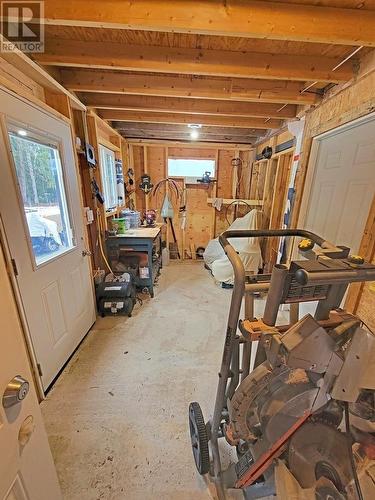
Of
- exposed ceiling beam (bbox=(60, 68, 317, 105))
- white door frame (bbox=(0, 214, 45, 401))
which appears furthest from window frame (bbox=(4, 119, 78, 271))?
exposed ceiling beam (bbox=(60, 68, 317, 105))

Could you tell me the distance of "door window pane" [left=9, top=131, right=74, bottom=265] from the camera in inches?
62.8

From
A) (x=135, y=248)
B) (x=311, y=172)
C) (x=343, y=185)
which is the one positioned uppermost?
(x=311, y=172)

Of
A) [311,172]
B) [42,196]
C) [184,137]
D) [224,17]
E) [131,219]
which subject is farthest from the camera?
[184,137]

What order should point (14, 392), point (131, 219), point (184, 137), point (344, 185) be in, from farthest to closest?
point (184, 137) → point (131, 219) → point (344, 185) → point (14, 392)

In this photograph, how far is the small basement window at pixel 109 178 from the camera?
331cm

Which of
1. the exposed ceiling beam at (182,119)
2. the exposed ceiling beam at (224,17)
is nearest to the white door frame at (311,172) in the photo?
the exposed ceiling beam at (224,17)

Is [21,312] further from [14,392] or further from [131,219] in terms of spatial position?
[131,219]

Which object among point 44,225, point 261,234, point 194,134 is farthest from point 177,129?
point 261,234

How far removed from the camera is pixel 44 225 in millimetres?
1841

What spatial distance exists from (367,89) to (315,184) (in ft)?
2.89

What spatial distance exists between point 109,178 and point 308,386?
355 centimetres

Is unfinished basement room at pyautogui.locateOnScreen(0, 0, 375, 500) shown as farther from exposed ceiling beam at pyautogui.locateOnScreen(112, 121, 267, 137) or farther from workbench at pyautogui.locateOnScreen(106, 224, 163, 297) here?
exposed ceiling beam at pyautogui.locateOnScreen(112, 121, 267, 137)

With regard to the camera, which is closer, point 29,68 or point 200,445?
point 200,445

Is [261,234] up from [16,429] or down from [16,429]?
up
